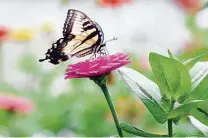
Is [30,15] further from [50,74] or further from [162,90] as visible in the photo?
[162,90]

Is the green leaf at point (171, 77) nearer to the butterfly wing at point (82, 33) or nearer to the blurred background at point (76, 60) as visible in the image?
the butterfly wing at point (82, 33)

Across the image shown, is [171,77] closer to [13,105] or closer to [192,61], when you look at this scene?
[192,61]

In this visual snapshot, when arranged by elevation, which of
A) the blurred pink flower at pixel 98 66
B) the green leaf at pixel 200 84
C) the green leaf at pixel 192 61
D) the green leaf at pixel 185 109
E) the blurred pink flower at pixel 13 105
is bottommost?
the blurred pink flower at pixel 13 105

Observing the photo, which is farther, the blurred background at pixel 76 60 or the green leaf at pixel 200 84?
the blurred background at pixel 76 60

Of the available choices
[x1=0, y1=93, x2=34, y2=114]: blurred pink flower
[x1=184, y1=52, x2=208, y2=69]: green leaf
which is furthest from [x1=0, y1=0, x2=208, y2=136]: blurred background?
[x1=184, y1=52, x2=208, y2=69]: green leaf

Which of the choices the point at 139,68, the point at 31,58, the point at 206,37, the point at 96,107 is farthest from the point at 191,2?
the point at 31,58

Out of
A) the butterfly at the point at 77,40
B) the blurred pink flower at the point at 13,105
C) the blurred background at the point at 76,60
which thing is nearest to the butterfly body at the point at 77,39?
the butterfly at the point at 77,40

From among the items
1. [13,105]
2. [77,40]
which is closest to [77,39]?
[77,40]
